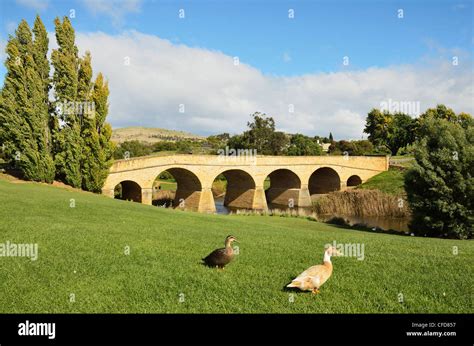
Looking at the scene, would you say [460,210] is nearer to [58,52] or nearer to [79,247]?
[79,247]

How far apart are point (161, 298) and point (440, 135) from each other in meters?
22.8


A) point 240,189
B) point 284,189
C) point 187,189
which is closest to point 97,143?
point 187,189

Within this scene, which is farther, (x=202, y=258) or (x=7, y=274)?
(x=202, y=258)

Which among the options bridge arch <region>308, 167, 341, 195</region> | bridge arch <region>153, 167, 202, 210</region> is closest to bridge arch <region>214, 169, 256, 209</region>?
bridge arch <region>153, 167, 202, 210</region>

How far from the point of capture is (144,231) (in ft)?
44.1

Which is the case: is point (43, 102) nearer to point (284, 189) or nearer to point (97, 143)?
point (97, 143)

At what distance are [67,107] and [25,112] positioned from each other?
3033mm

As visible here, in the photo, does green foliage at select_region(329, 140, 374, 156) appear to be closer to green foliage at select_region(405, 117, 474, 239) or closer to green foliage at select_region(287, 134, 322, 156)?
green foliage at select_region(287, 134, 322, 156)

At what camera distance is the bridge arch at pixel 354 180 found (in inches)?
2292
